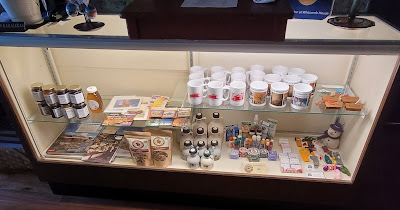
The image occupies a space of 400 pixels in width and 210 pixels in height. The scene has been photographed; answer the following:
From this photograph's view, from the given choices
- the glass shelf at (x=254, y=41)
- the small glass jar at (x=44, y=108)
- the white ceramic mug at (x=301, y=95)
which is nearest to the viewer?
the glass shelf at (x=254, y=41)

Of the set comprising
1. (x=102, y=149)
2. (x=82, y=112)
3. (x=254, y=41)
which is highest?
(x=254, y=41)

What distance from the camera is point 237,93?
135 cm

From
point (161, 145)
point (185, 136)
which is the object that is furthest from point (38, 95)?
point (185, 136)

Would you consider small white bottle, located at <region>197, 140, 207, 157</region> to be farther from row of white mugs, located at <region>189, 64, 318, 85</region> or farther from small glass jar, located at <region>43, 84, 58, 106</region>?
small glass jar, located at <region>43, 84, 58, 106</region>

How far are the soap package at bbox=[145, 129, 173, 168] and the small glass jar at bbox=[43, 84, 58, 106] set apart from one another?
1.75ft

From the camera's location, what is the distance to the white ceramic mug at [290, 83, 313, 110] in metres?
1.32

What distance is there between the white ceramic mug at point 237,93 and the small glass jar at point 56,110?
0.97m

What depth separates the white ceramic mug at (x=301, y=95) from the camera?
1319 mm

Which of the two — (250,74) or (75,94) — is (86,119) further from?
(250,74)

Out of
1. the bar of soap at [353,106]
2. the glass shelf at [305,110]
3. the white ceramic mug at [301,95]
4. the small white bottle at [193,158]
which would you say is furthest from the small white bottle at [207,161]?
the bar of soap at [353,106]

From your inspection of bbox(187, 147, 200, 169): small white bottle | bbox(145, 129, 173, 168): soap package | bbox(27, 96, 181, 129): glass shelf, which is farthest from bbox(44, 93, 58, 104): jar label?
bbox(187, 147, 200, 169): small white bottle

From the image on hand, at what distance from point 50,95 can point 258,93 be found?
1.10 m

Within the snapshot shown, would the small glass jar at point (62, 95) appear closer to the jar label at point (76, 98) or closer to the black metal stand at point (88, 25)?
the jar label at point (76, 98)

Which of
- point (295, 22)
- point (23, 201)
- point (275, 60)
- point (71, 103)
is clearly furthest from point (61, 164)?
point (295, 22)
